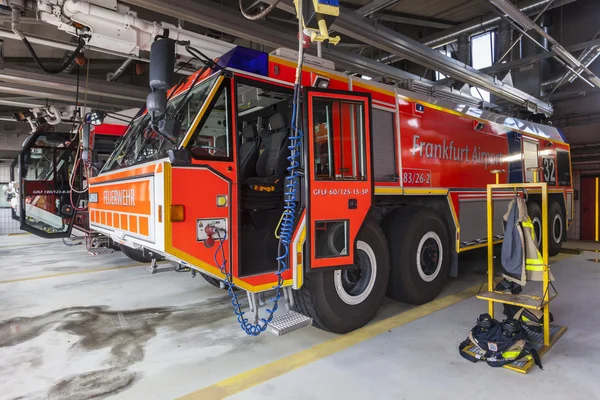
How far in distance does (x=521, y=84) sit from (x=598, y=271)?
4.97 m

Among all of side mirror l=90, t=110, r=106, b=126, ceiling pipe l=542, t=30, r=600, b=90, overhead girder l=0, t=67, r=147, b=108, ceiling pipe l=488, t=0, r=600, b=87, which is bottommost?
side mirror l=90, t=110, r=106, b=126

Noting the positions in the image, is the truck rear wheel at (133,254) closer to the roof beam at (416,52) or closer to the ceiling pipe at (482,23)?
the roof beam at (416,52)

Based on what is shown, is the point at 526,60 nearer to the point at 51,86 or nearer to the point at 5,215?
the point at 51,86

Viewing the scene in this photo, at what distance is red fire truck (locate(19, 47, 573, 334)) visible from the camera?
10.1 ft

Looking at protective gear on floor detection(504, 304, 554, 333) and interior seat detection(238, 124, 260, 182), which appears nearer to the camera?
protective gear on floor detection(504, 304, 554, 333)

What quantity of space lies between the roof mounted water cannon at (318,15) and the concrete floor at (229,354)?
266cm

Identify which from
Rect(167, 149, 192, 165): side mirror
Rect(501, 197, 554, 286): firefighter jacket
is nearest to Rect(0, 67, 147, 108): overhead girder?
Rect(167, 149, 192, 165): side mirror

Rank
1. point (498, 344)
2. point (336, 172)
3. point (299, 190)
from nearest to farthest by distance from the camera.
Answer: point (498, 344) < point (299, 190) < point (336, 172)

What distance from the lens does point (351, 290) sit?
3.99 metres

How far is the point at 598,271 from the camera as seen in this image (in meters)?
6.77

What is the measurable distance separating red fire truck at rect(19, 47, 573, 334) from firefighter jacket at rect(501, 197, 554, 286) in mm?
1122

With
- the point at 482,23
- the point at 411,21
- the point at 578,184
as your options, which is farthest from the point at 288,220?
the point at 578,184

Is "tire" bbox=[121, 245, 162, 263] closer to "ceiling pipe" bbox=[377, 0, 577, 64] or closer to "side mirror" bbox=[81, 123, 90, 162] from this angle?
"side mirror" bbox=[81, 123, 90, 162]

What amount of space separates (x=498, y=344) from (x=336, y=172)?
2029 millimetres
